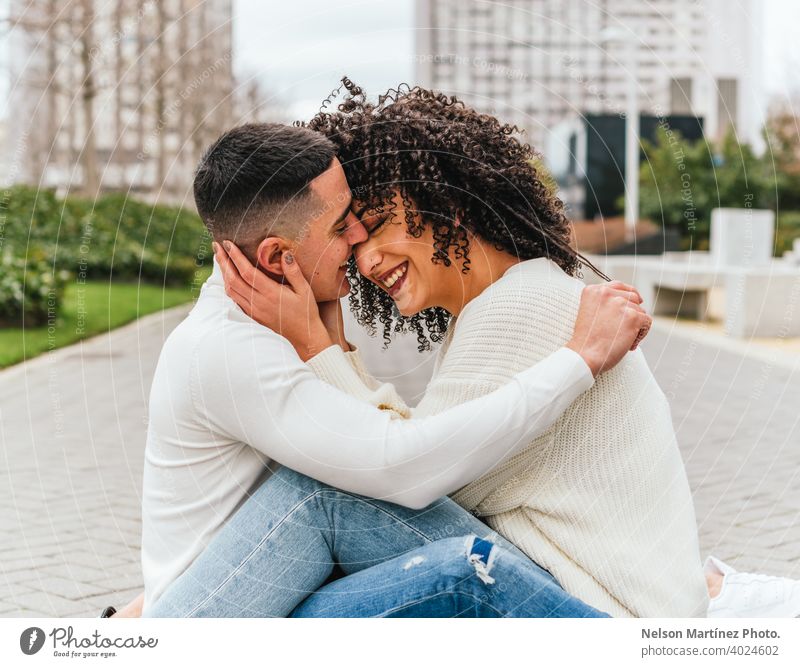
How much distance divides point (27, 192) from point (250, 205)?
15.2 m

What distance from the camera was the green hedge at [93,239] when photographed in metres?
14.5

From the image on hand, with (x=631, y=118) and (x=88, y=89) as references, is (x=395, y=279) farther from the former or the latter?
(x=631, y=118)

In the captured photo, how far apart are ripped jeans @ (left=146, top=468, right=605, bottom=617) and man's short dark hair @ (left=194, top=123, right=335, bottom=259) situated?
0.63m

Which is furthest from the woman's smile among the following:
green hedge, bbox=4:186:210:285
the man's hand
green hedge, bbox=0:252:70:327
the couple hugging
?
green hedge, bbox=4:186:210:285

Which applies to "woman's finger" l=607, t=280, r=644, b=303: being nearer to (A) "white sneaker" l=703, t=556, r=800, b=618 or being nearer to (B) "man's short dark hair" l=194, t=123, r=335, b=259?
(B) "man's short dark hair" l=194, t=123, r=335, b=259

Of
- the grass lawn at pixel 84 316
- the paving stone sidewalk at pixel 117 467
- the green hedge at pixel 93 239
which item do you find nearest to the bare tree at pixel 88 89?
the green hedge at pixel 93 239

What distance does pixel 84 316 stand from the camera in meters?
11.7

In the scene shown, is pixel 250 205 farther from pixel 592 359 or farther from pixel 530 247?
pixel 592 359

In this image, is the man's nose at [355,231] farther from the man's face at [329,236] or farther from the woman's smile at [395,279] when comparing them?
the woman's smile at [395,279]

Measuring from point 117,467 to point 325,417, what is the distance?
4.22 meters

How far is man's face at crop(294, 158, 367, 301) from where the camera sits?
273cm

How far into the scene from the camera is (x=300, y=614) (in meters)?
2.63

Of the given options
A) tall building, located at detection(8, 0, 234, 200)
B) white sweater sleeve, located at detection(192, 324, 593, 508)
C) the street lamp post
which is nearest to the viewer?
white sweater sleeve, located at detection(192, 324, 593, 508)
